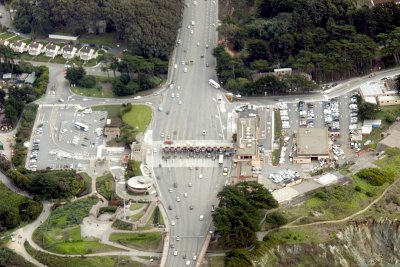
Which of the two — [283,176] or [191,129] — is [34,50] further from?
[283,176]

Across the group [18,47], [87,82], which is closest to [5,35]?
[18,47]

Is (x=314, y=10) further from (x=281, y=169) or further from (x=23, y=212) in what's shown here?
(x=23, y=212)

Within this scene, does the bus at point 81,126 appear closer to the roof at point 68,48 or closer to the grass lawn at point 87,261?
the roof at point 68,48

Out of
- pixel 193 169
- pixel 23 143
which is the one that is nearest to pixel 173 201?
pixel 193 169

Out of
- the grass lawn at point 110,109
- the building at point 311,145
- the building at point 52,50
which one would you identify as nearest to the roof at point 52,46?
the building at point 52,50

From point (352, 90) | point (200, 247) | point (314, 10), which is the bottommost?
point (200, 247)

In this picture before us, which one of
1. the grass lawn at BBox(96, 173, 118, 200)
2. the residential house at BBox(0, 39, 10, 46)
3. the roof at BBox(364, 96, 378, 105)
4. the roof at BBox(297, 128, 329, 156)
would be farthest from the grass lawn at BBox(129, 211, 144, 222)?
the residential house at BBox(0, 39, 10, 46)
